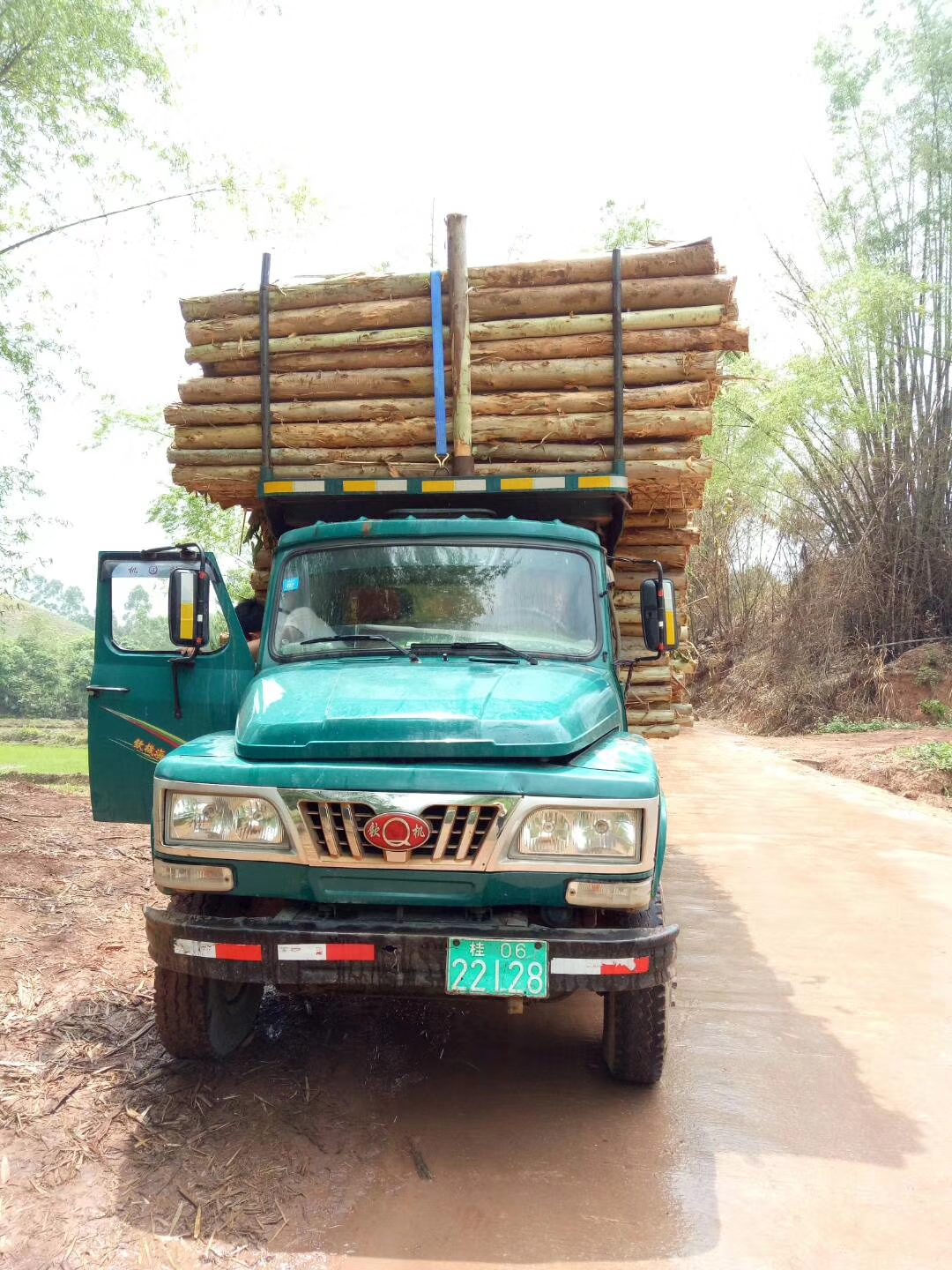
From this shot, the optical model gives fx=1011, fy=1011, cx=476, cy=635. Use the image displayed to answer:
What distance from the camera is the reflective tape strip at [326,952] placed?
3193mm

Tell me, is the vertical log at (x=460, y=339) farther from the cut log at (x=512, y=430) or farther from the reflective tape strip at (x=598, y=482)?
the reflective tape strip at (x=598, y=482)

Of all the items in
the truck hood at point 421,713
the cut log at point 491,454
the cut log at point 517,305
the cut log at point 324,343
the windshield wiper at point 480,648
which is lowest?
the truck hood at point 421,713

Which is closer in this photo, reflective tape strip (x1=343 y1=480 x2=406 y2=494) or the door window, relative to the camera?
the door window

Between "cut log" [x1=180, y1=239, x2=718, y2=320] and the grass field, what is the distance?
6.76 metres

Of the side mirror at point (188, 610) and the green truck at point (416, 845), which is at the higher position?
the side mirror at point (188, 610)

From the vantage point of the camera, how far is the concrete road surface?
288 cm

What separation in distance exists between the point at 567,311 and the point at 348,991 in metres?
4.06

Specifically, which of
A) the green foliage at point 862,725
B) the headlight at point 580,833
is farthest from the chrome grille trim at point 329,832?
the green foliage at point 862,725

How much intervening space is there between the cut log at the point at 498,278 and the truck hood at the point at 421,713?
277 centimetres

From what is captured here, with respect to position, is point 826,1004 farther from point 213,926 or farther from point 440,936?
point 213,926

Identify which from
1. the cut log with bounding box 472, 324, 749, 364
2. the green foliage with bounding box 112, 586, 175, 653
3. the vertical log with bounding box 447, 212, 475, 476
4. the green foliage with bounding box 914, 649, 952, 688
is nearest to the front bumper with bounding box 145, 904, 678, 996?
the green foliage with bounding box 112, 586, 175, 653

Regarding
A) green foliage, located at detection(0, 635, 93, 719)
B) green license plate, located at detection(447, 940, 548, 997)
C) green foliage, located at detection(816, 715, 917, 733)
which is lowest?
green foliage, located at detection(0, 635, 93, 719)

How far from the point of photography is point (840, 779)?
14352 millimetres

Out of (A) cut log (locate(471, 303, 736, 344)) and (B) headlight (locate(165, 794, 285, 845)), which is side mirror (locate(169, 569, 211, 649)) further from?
(A) cut log (locate(471, 303, 736, 344))
